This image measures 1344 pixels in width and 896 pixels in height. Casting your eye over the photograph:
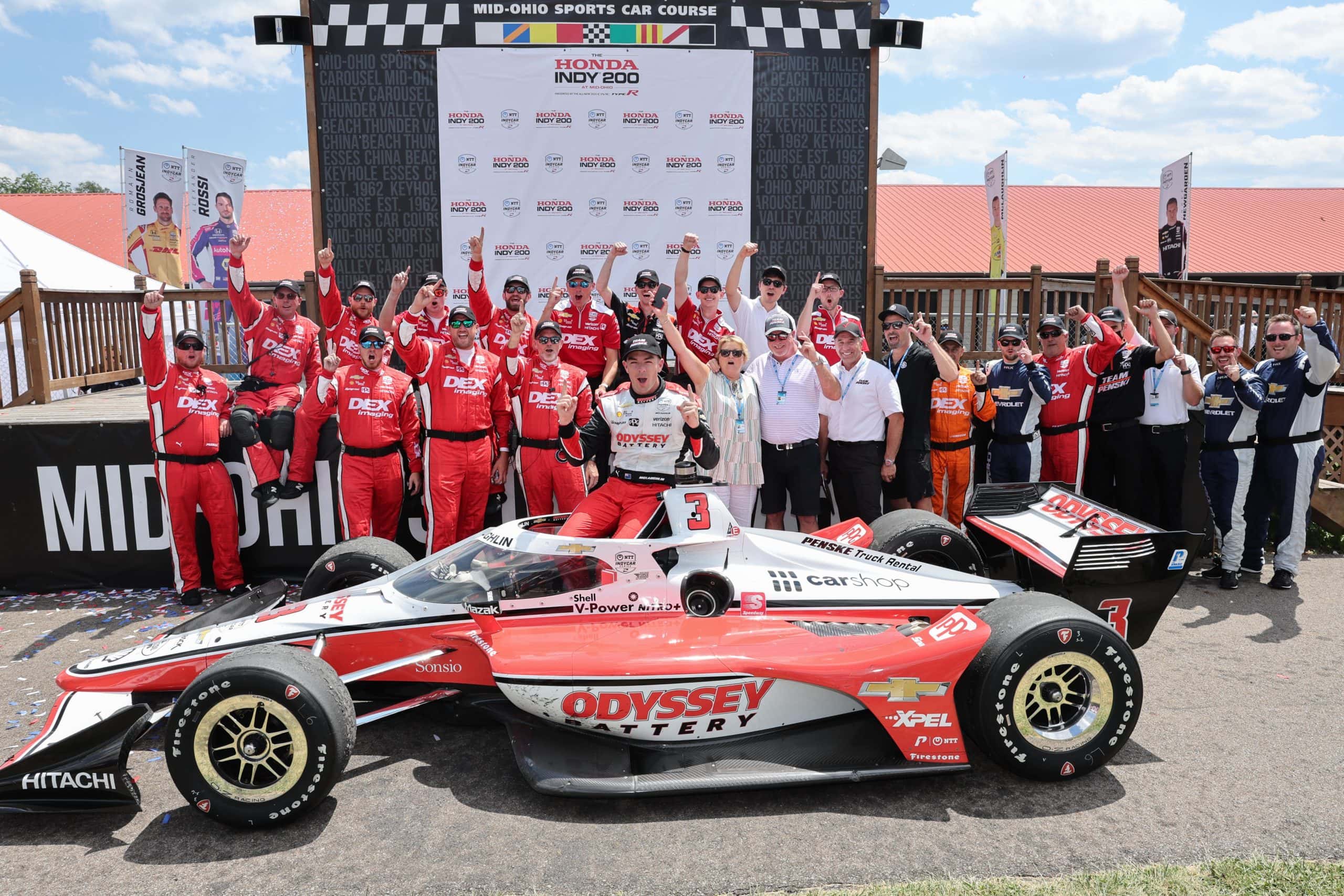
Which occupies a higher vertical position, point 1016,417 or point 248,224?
point 248,224

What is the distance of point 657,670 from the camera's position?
3.80 metres

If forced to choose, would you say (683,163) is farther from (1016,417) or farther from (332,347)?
(1016,417)

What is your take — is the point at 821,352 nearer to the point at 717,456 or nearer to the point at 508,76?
the point at 717,456

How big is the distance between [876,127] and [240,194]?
10081mm

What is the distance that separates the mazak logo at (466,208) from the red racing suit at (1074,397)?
200 inches

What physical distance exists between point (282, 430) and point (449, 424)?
149 centimetres

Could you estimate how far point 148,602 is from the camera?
264 inches

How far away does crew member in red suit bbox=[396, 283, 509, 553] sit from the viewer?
6.16 metres

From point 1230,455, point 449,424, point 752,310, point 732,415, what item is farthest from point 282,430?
point 1230,455

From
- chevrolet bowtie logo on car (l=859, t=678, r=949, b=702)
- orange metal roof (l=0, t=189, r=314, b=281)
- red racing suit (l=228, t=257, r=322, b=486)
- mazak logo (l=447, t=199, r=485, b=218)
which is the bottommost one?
chevrolet bowtie logo on car (l=859, t=678, r=949, b=702)

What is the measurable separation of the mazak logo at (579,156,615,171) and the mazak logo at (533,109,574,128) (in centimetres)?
33

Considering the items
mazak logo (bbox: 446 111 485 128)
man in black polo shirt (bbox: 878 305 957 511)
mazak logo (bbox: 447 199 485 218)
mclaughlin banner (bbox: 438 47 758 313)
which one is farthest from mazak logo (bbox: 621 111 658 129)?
man in black polo shirt (bbox: 878 305 957 511)

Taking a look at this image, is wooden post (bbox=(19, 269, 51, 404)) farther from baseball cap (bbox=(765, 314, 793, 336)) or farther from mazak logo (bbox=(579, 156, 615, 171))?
baseball cap (bbox=(765, 314, 793, 336))

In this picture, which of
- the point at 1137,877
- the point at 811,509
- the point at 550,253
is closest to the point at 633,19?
the point at 550,253
